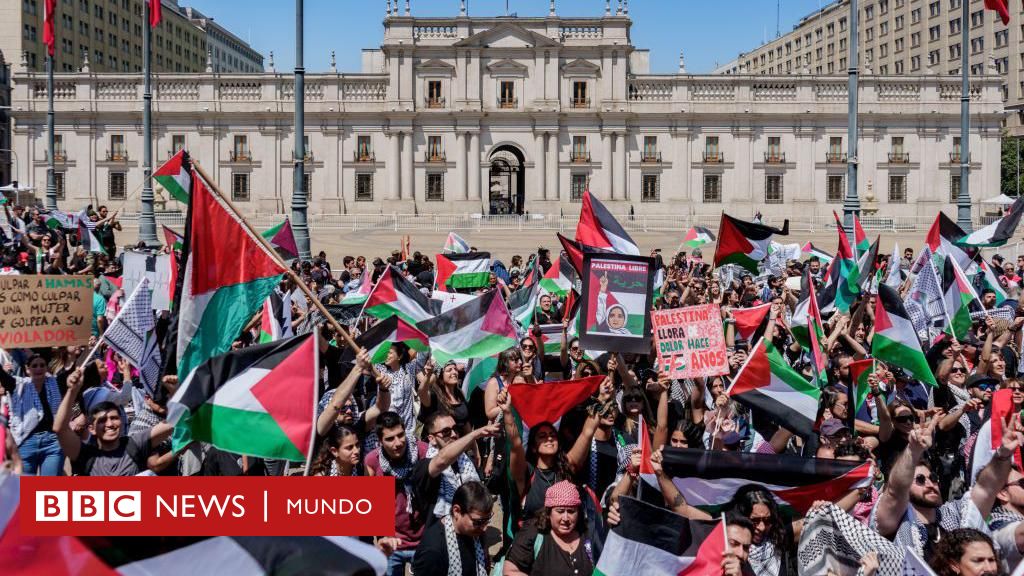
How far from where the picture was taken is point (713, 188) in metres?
61.1

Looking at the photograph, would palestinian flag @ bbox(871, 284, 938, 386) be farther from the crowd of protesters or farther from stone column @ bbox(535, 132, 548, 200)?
stone column @ bbox(535, 132, 548, 200)

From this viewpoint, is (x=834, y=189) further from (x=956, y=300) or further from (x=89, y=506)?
(x=89, y=506)

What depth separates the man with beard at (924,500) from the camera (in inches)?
197

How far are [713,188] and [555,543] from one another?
189 feet

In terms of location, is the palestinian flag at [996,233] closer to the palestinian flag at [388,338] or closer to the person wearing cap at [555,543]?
the palestinian flag at [388,338]

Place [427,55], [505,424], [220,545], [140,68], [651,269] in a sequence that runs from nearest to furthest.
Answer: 1. [220,545]
2. [505,424]
3. [651,269]
4. [427,55]
5. [140,68]

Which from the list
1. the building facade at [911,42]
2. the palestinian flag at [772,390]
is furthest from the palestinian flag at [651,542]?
the building facade at [911,42]

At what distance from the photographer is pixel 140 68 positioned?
97688 millimetres

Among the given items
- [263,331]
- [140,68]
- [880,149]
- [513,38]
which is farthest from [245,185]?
[263,331]

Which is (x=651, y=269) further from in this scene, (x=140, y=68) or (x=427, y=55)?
(x=140, y=68)

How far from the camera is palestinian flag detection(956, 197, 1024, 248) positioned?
47.9 ft

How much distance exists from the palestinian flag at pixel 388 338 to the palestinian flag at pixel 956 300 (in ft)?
18.5

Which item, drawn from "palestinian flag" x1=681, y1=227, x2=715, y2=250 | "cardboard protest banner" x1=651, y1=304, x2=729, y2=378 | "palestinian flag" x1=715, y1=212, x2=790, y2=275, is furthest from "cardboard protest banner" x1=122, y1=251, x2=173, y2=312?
"palestinian flag" x1=681, y1=227, x2=715, y2=250

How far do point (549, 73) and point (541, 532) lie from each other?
56643 mm
